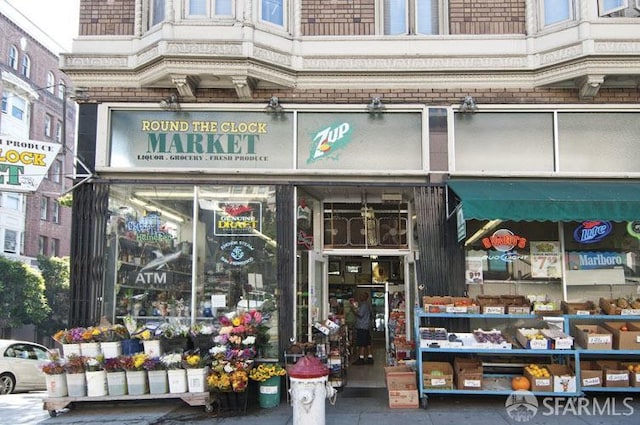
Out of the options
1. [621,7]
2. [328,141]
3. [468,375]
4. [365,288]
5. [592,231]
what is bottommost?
[468,375]

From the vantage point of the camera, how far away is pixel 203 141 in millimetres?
9312

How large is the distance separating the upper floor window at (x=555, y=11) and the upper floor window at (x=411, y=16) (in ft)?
5.42

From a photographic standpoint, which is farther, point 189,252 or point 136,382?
point 189,252

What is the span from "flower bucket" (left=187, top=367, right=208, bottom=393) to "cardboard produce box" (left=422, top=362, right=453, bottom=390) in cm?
312

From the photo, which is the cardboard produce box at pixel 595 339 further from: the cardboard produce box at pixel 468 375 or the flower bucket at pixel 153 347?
the flower bucket at pixel 153 347

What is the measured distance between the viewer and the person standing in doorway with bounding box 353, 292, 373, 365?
38.9ft

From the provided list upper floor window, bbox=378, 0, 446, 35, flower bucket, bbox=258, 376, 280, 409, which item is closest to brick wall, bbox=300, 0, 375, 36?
upper floor window, bbox=378, 0, 446, 35

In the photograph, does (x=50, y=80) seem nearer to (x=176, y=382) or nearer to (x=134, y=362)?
(x=134, y=362)

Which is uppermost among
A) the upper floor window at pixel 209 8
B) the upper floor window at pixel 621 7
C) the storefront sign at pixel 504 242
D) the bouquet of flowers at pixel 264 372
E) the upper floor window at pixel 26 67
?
the upper floor window at pixel 26 67

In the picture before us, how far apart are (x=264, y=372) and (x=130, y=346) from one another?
83.8 inches

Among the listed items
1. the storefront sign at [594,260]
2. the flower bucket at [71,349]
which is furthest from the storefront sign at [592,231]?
the flower bucket at [71,349]

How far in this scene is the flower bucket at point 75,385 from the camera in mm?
7863

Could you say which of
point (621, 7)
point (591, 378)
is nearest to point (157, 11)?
point (621, 7)

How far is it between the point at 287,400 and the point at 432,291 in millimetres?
2780
